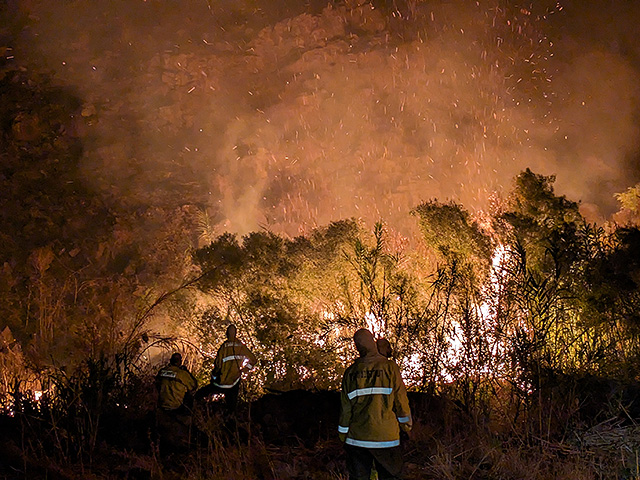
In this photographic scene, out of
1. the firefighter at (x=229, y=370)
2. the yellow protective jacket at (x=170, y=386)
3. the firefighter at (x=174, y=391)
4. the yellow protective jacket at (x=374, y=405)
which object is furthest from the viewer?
the firefighter at (x=229, y=370)

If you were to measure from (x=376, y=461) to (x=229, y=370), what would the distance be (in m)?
5.34

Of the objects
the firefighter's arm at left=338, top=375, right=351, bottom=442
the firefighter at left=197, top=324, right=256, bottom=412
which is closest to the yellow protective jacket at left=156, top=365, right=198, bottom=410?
the firefighter at left=197, top=324, right=256, bottom=412

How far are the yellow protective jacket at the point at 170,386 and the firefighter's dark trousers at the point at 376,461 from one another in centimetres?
485

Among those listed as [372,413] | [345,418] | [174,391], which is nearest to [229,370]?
[174,391]

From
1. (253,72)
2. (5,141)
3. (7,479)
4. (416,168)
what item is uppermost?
(253,72)

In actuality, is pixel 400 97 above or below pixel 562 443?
above

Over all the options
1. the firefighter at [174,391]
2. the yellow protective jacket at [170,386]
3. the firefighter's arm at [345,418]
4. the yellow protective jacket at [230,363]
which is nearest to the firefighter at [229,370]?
the yellow protective jacket at [230,363]

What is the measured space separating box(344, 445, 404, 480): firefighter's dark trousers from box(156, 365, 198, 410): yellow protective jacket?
4.85 metres

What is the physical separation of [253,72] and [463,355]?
66.4 m

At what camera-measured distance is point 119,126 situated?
233ft

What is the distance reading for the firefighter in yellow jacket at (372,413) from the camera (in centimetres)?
592

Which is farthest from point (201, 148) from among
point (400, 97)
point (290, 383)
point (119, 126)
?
point (290, 383)

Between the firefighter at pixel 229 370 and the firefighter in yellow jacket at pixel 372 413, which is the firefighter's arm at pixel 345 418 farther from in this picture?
the firefighter at pixel 229 370

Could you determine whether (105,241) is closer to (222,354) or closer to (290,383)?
(290,383)
